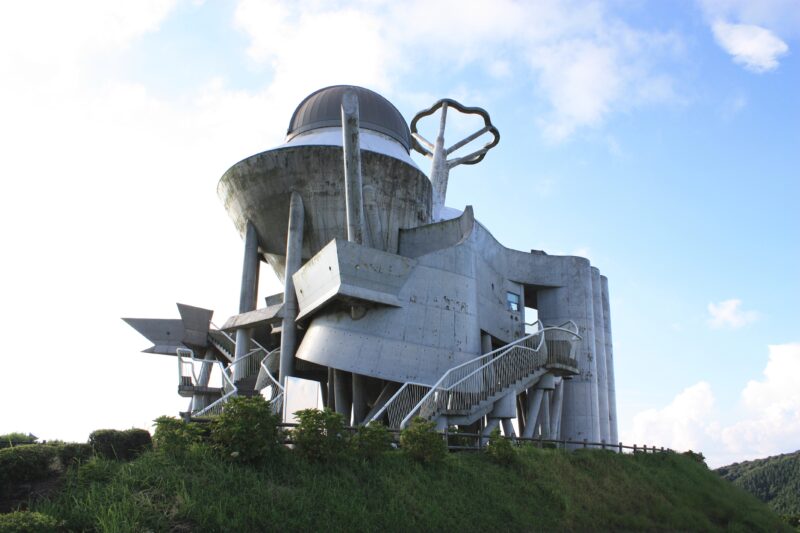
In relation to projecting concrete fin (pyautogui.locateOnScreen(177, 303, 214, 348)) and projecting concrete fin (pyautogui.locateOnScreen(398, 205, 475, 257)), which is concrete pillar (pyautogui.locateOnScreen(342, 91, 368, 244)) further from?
projecting concrete fin (pyautogui.locateOnScreen(177, 303, 214, 348))

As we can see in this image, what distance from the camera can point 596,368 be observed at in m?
33.7

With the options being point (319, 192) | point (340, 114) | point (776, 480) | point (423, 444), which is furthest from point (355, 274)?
point (776, 480)

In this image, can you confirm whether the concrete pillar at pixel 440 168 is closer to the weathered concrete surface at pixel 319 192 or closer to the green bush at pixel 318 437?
the weathered concrete surface at pixel 319 192

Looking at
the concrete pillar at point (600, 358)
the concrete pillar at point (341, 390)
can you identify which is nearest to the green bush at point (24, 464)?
the concrete pillar at point (341, 390)

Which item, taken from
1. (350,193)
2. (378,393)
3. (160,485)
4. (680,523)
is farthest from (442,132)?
(160,485)

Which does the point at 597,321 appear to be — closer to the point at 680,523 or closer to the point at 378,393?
the point at 378,393

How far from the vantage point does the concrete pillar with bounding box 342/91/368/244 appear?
80.9ft

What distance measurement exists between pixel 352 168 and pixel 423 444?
12.5 m

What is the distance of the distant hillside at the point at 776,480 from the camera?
78750mm

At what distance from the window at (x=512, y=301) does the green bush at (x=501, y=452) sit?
13.5m

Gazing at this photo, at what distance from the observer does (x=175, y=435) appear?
12.1 m

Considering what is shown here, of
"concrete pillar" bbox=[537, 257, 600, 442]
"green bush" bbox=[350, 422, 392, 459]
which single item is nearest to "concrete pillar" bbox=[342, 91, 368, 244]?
"green bush" bbox=[350, 422, 392, 459]

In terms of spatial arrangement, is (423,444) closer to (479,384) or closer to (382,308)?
(479,384)

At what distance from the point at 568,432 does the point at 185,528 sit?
2523 cm
